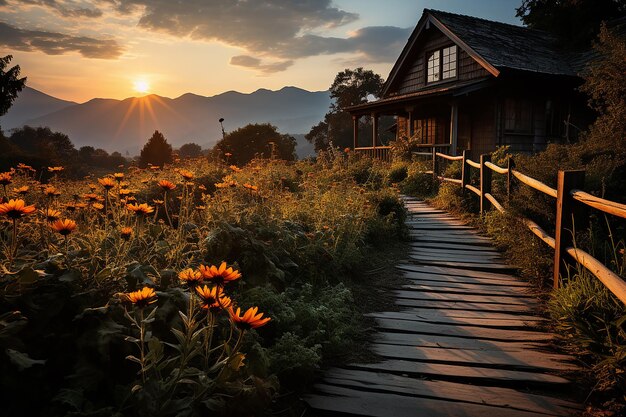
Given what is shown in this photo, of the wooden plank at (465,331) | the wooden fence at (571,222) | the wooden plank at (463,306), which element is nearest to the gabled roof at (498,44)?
the wooden fence at (571,222)

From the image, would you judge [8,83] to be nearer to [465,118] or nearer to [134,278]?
[465,118]

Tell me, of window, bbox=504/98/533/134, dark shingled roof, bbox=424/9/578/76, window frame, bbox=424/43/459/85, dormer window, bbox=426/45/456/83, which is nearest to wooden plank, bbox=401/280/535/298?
dark shingled roof, bbox=424/9/578/76

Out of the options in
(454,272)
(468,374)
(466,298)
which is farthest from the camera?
(454,272)

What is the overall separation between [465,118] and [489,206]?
11011mm

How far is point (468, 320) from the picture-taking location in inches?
151

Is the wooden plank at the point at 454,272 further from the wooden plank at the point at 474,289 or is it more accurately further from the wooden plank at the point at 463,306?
the wooden plank at the point at 463,306

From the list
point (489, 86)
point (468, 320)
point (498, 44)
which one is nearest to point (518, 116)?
point (489, 86)

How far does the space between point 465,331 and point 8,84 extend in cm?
3393

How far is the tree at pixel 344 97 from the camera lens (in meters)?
47.4

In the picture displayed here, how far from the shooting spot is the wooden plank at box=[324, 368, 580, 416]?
2535 millimetres

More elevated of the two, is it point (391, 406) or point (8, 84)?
point (8, 84)

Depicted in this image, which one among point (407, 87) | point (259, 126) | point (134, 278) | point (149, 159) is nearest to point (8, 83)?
point (149, 159)

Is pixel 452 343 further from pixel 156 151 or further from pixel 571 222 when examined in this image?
pixel 156 151

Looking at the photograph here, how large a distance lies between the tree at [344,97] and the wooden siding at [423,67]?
82.1 feet
